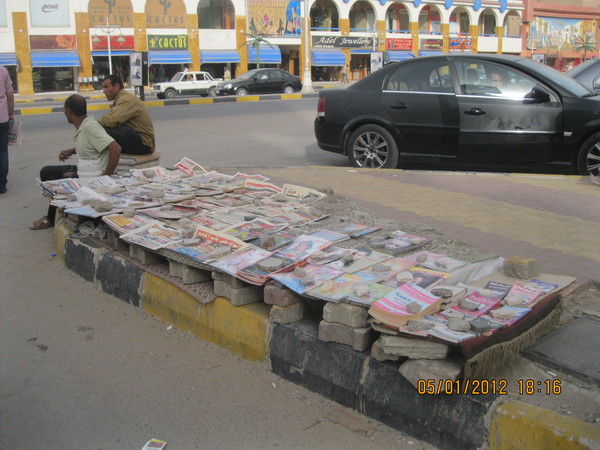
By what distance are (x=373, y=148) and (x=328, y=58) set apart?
150ft

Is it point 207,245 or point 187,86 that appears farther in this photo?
point 187,86

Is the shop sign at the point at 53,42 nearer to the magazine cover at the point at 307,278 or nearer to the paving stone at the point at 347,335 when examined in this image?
the magazine cover at the point at 307,278

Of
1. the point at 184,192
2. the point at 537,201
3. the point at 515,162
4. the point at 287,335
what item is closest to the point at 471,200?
the point at 537,201

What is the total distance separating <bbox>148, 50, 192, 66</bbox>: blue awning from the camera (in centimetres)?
4444

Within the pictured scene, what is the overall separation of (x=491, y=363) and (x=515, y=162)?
5446mm

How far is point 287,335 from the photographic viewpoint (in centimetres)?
340

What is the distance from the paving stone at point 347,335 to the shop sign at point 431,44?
58.4m

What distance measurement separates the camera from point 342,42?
5359 cm

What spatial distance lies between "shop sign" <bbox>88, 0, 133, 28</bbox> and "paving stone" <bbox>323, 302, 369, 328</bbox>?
145ft

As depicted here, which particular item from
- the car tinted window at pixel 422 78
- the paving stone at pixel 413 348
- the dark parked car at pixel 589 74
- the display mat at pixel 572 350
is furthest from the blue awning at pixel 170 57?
the paving stone at pixel 413 348

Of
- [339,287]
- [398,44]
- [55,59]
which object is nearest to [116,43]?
[55,59]

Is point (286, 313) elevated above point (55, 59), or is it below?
below

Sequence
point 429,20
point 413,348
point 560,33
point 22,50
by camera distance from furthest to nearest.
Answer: point 560,33 → point 429,20 → point 22,50 → point 413,348

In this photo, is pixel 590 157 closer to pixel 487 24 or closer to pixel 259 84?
pixel 259 84
